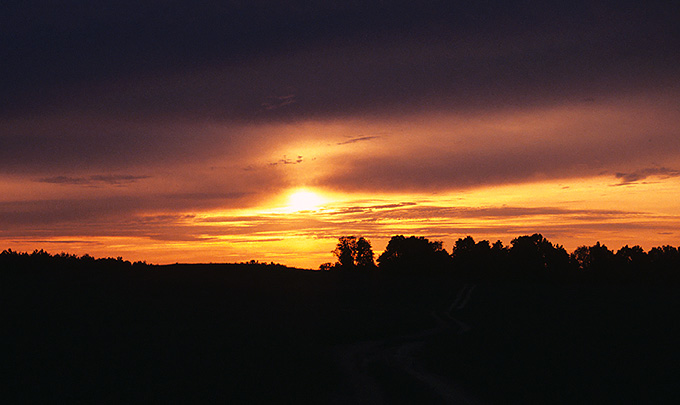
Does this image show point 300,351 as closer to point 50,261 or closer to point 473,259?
point 50,261

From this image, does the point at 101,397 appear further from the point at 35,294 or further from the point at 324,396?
the point at 35,294

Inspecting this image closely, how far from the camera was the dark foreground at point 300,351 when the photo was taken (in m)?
19.3

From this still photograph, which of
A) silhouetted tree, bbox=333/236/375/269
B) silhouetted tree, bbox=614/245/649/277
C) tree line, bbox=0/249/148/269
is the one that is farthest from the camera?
silhouetted tree, bbox=333/236/375/269

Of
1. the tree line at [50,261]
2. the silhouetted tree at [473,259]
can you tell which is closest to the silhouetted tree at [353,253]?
the silhouetted tree at [473,259]

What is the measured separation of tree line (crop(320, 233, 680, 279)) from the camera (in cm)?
12156

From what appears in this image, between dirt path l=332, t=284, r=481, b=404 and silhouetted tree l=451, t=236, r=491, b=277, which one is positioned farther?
silhouetted tree l=451, t=236, r=491, b=277

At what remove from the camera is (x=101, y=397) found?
59.0 feet

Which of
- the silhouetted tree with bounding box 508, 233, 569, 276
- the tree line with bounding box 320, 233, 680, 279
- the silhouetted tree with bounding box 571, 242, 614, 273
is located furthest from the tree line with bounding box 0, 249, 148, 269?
the silhouetted tree with bounding box 571, 242, 614, 273

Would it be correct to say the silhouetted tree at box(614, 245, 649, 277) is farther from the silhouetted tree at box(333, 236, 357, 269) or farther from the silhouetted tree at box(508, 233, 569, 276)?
the silhouetted tree at box(333, 236, 357, 269)

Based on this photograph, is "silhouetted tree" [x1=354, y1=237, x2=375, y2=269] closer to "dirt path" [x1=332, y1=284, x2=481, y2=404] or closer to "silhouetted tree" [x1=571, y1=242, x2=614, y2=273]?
"silhouetted tree" [x1=571, y1=242, x2=614, y2=273]

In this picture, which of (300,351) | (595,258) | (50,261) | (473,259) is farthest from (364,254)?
(300,351)

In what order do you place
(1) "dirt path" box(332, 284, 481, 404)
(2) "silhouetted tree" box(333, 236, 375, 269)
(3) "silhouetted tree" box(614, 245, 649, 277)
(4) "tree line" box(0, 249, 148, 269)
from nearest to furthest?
(1) "dirt path" box(332, 284, 481, 404) → (4) "tree line" box(0, 249, 148, 269) → (3) "silhouetted tree" box(614, 245, 649, 277) → (2) "silhouetted tree" box(333, 236, 375, 269)

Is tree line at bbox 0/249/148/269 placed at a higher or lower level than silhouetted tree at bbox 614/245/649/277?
higher

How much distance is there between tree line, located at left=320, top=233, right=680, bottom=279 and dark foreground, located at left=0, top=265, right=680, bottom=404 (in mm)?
69715
